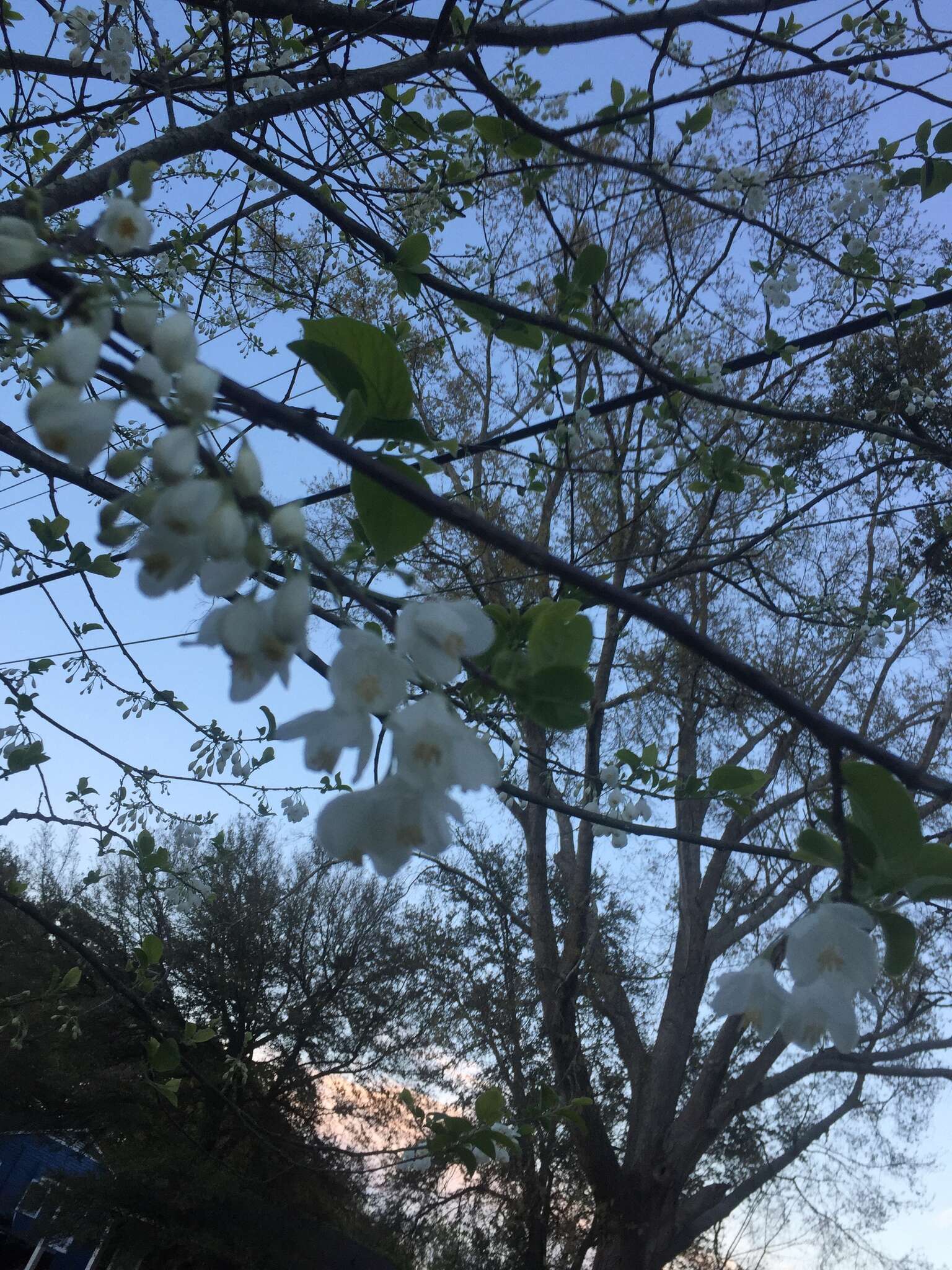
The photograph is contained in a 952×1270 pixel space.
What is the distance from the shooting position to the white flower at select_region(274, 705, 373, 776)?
1.77 ft

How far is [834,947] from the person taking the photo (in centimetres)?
65

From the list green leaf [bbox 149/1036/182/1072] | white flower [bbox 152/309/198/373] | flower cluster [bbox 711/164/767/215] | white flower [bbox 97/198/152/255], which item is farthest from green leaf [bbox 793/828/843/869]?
flower cluster [bbox 711/164/767/215]

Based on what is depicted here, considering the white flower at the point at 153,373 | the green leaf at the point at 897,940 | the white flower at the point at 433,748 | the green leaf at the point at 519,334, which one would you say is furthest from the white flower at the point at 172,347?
the green leaf at the point at 519,334

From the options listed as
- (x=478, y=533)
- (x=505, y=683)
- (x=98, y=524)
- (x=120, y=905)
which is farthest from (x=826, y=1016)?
(x=120, y=905)

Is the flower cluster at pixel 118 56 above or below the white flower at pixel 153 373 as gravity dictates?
above

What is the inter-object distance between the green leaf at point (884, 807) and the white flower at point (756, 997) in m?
0.21

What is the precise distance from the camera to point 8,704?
93.0 inches

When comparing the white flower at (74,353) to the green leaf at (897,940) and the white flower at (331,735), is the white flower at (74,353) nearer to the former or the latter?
the white flower at (331,735)

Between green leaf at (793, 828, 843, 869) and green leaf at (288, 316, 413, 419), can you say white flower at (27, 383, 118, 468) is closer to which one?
green leaf at (288, 316, 413, 419)

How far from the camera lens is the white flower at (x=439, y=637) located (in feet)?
1.78

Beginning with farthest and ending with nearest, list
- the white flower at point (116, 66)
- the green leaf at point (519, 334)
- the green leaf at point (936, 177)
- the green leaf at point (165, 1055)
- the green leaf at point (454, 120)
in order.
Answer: the white flower at point (116, 66) → the green leaf at point (454, 120) → the green leaf at point (936, 177) → the green leaf at point (165, 1055) → the green leaf at point (519, 334)

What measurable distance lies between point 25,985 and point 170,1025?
204cm

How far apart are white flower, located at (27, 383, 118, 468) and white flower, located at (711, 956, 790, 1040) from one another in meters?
0.65

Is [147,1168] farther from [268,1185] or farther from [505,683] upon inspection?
[505,683]
